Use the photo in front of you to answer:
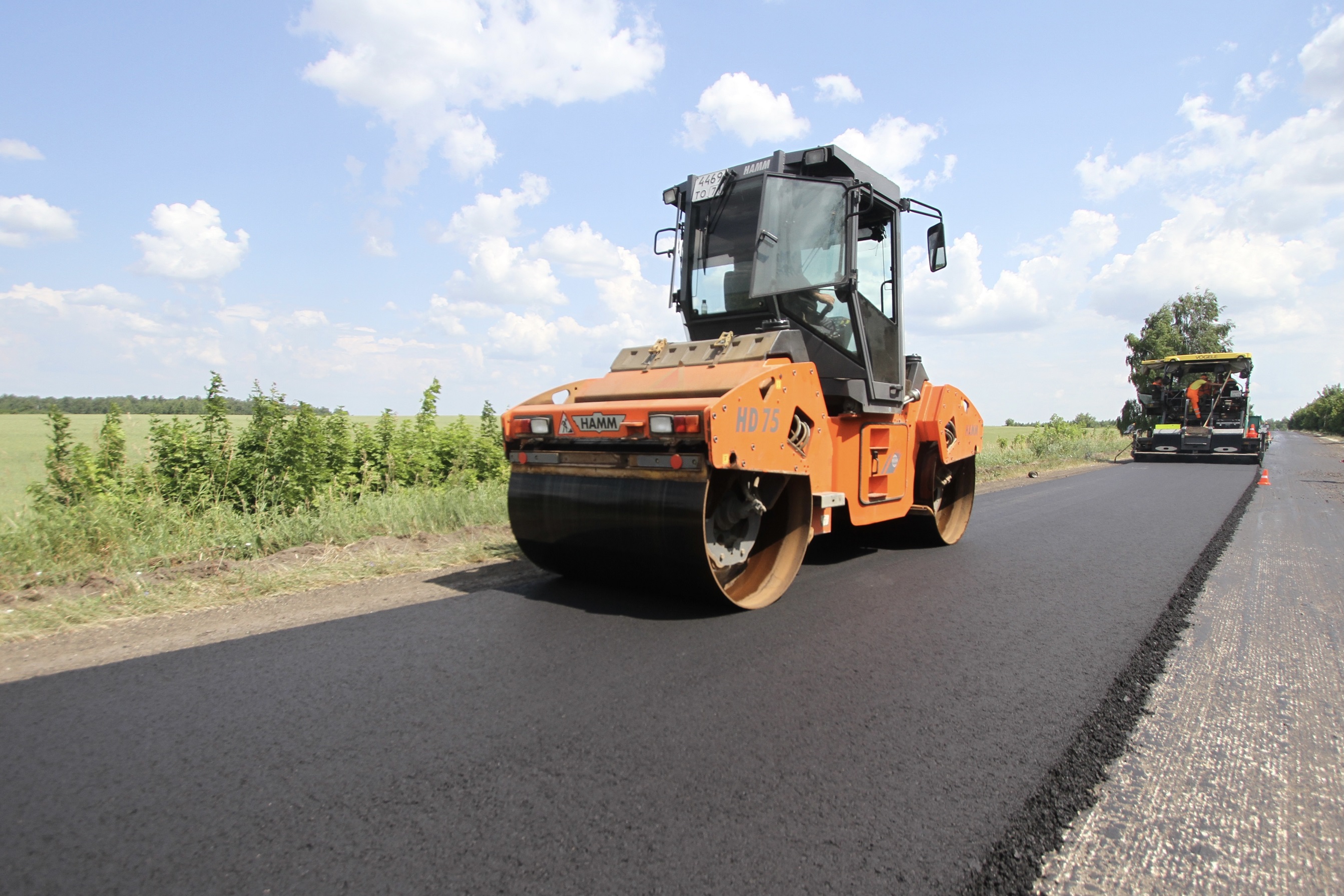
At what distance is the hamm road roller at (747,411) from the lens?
4.22 metres

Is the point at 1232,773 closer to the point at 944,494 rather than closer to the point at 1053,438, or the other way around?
the point at 944,494

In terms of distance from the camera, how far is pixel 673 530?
412 cm

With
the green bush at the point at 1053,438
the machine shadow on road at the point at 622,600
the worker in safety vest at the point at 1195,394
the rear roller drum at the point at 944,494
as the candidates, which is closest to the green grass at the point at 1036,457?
the green bush at the point at 1053,438

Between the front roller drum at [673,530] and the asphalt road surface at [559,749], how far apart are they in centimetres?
20

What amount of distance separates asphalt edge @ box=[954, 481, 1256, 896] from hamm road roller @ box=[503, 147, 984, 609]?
1943 mm

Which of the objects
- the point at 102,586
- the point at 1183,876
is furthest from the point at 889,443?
the point at 102,586

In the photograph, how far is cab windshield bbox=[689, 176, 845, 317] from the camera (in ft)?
17.4

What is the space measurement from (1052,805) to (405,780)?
2.03m

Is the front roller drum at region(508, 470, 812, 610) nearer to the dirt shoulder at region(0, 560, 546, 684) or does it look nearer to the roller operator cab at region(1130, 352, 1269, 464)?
the dirt shoulder at region(0, 560, 546, 684)

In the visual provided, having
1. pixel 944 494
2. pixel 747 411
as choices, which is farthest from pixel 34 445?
pixel 747 411

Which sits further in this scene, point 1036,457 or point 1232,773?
point 1036,457

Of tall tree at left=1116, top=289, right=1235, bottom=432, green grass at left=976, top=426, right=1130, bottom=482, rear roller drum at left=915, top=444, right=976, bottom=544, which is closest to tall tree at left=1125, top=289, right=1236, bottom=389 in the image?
tall tree at left=1116, top=289, right=1235, bottom=432

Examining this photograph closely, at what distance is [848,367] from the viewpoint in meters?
5.64

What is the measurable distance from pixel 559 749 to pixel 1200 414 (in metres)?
24.7
